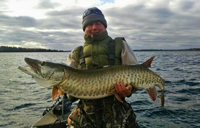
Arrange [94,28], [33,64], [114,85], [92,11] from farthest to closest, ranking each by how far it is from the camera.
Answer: [92,11] < [94,28] < [114,85] < [33,64]

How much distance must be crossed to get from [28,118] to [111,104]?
5137 mm

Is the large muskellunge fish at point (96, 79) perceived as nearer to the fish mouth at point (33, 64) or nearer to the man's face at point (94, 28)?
the fish mouth at point (33, 64)

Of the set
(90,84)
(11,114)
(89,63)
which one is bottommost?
(11,114)

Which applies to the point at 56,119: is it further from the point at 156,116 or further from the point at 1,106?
the point at 1,106

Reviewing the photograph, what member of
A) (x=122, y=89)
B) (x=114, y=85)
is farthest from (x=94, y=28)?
(x=122, y=89)

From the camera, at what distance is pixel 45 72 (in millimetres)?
2746

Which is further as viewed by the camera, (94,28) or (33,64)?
(94,28)

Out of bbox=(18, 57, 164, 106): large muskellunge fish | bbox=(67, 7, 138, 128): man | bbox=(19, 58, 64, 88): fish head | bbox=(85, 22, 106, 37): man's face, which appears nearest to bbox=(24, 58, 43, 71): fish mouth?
bbox=(19, 58, 64, 88): fish head

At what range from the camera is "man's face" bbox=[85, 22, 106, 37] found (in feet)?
11.3

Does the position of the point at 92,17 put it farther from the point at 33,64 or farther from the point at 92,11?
the point at 33,64

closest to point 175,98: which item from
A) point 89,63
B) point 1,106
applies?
point 89,63

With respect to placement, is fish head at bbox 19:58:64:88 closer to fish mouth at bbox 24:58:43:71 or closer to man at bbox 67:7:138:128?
fish mouth at bbox 24:58:43:71

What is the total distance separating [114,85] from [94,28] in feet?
3.97

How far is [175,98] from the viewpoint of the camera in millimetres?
8367
